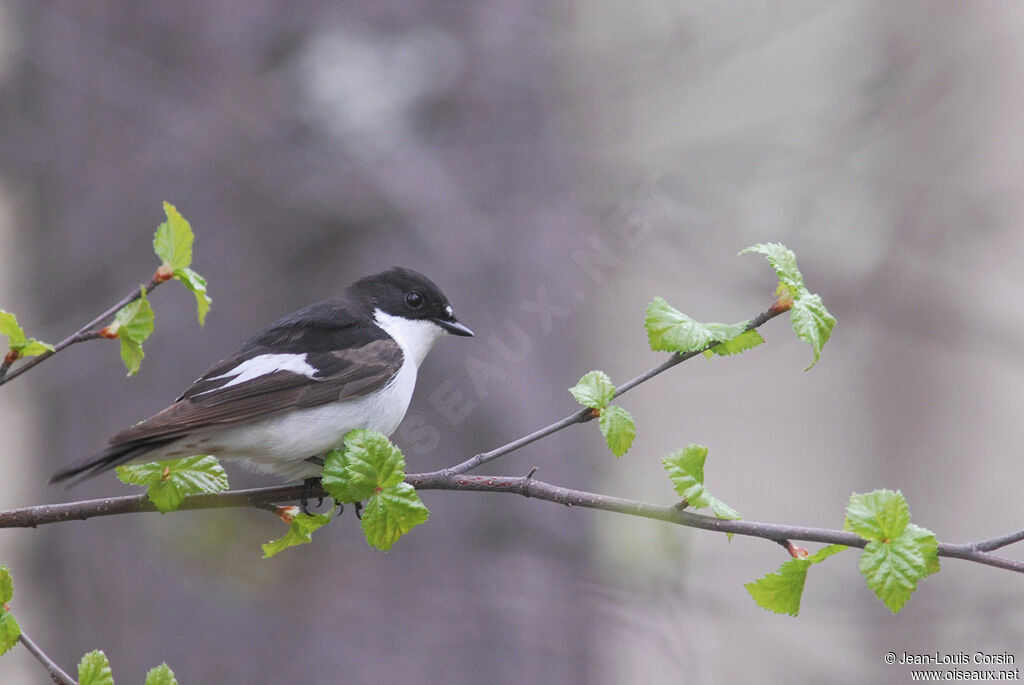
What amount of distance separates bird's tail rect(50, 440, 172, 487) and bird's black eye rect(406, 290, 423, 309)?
1.21 m

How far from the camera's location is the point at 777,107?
7020 millimetres

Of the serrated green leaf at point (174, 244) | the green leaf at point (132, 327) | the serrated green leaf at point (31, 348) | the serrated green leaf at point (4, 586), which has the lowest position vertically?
the serrated green leaf at point (4, 586)

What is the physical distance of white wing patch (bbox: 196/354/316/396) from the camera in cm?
275

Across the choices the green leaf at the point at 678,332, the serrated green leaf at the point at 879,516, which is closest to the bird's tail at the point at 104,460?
the green leaf at the point at 678,332

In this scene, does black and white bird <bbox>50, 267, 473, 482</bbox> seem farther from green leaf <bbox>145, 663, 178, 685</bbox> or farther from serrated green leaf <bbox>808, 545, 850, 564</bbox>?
serrated green leaf <bbox>808, 545, 850, 564</bbox>

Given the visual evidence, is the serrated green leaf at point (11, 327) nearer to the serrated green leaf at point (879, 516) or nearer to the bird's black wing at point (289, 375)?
the bird's black wing at point (289, 375)

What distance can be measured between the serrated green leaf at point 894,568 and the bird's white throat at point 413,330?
174 cm

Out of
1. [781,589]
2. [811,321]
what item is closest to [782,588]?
[781,589]

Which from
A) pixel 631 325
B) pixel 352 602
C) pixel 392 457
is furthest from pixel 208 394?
pixel 631 325

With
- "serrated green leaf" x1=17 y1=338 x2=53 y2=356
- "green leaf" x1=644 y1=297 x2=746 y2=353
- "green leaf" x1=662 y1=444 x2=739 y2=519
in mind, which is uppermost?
"green leaf" x1=644 y1=297 x2=746 y2=353

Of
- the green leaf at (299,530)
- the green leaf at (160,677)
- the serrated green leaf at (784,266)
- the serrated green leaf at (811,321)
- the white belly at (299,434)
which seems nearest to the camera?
the green leaf at (160,677)

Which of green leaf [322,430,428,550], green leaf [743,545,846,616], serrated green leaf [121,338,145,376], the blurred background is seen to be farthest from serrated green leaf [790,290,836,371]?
the blurred background

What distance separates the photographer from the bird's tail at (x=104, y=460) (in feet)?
6.47

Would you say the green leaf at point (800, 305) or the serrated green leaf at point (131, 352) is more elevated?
the green leaf at point (800, 305)
